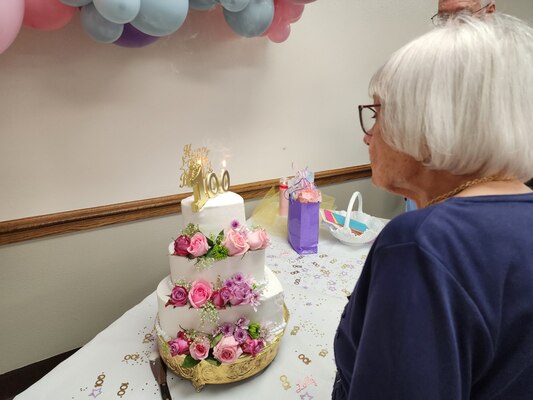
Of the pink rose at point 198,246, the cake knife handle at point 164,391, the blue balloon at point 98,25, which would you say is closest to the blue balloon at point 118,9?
the blue balloon at point 98,25

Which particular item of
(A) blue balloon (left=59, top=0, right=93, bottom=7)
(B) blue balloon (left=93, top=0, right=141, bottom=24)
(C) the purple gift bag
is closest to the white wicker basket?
(C) the purple gift bag

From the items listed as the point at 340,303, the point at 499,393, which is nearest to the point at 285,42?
the point at 340,303

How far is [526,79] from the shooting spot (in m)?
0.55

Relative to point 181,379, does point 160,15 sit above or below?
above

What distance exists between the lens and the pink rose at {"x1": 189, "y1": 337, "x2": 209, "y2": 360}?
87 cm

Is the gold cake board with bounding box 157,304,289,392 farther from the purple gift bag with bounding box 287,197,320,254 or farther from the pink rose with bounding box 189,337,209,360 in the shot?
the purple gift bag with bounding box 287,197,320,254

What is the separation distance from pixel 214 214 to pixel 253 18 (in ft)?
3.00

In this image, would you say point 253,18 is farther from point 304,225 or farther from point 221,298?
point 221,298

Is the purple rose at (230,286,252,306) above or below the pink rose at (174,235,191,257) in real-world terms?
below

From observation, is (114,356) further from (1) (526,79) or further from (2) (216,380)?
(1) (526,79)

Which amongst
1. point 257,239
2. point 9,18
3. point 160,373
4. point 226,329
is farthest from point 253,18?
point 160,373

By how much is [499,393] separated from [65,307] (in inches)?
65.9

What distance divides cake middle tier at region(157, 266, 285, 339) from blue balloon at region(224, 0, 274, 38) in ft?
3.46

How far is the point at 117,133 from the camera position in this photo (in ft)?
5.10
